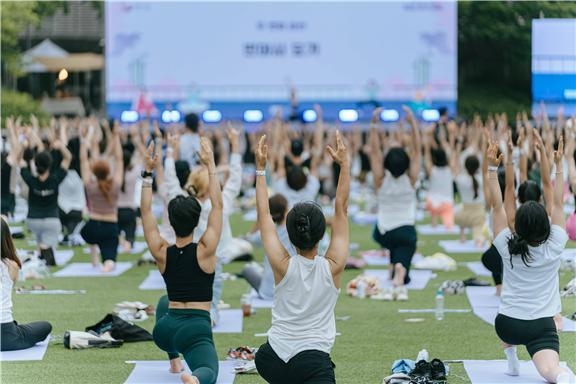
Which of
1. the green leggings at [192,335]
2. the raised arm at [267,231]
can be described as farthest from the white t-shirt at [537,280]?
the green leggings at [192,335]

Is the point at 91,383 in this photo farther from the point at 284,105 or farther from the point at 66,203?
the point at 284,105

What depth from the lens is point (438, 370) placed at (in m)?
8.38

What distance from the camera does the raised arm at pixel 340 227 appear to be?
6.84 metres

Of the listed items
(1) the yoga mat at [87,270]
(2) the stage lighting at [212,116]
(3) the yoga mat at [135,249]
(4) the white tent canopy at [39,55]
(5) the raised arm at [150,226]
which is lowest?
(3) the yoga mat at [135,249]

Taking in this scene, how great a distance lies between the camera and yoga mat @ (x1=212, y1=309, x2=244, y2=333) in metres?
10.6

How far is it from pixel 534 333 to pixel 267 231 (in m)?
2.08

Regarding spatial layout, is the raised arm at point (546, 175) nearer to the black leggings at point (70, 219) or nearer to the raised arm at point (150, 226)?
the raised arm at point (150, 226)

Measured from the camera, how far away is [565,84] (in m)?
23.3

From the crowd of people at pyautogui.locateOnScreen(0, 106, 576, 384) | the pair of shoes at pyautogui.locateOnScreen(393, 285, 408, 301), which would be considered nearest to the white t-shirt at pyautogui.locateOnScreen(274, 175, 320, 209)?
the crowd of people at pyautogui.locateOnScreen(0, 106, 576, 384)

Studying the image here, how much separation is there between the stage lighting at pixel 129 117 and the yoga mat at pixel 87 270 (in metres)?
13.9

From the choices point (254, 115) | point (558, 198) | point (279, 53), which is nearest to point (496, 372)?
point (558, 198)

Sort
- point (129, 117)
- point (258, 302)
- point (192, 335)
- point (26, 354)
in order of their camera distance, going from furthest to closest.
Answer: point (129, 117), point (258, 302), point (26, 354), point (192, 335)

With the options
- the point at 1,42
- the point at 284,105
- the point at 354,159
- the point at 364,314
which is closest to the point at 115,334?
the point at 364,314

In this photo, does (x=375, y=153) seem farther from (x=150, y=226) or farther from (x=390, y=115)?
(x=390, y=115)
